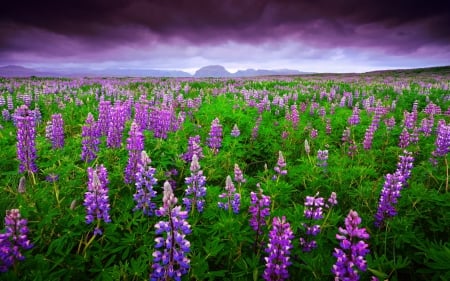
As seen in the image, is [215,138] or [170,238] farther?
[215,138]

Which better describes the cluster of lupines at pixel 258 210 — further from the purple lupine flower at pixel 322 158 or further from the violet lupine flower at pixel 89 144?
the violet lupine flower at pixel 89 144

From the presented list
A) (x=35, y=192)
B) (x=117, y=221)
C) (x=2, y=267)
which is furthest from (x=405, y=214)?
(x=35, y=192)

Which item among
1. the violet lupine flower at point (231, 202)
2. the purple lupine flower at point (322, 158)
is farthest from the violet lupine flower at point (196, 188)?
the purple lupine flower at point (322, 158)

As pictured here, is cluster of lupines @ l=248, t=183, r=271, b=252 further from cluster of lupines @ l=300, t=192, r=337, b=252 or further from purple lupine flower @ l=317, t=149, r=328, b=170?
purple lupine flower @ l=317, t=149, r=328, b=170

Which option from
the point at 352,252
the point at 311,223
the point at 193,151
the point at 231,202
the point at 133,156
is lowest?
the point at 311,223

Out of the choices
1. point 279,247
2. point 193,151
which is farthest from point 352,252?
point 193,151

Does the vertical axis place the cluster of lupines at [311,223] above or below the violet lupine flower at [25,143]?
below

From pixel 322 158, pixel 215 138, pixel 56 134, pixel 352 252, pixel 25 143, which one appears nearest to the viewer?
pixel 352 252

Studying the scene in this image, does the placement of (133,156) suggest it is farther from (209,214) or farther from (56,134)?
(56,134)

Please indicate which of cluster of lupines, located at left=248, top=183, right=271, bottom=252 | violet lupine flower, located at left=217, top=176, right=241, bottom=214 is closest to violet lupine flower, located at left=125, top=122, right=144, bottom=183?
violet lupine flower, located at left=217, top=176, right=241, bottom=214

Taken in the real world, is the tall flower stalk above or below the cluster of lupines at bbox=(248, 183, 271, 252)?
above

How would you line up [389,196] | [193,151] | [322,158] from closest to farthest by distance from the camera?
[389,196] < [322,158] < [193,151]

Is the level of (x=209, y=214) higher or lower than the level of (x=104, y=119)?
lower

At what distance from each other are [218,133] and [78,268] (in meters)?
3.00
